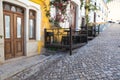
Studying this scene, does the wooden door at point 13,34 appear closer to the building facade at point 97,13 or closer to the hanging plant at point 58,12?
the hanging plant at point 58,12

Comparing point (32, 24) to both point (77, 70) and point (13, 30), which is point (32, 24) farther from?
point (77, 70)

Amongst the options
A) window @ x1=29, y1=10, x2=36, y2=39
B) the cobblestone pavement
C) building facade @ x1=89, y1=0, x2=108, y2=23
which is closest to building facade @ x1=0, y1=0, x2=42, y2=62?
window @ x1=29, y1=10, x2=36, y2=39

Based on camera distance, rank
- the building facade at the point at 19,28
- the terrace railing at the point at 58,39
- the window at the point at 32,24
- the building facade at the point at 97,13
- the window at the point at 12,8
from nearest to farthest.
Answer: the building facade at the point at 19,28 → the window at the point at 12,8 → the window at the point at 32,24 → the terrace railing at the point at 58,39 → the building facade at the point at 97,13

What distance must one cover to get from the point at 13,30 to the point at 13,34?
17 cm

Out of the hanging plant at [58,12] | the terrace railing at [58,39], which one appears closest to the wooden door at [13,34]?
the terrace railing at [58,39]

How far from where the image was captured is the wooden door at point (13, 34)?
7258 millimetres

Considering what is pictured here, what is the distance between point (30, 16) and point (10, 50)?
214cm

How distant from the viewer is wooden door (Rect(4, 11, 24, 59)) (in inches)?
286

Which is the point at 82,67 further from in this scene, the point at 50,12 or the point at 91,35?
the point at 91,35

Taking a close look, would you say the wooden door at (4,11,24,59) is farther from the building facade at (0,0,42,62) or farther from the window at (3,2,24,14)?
the window at (3,2,24,14)

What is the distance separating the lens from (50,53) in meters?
9.62

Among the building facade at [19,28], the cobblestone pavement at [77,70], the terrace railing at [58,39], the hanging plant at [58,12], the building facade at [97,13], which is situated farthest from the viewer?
the building facade at [97,13]

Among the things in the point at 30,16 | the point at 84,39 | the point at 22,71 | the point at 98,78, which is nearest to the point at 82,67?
the point at 98,78

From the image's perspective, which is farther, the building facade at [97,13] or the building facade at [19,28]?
the building facade at [97,13]
